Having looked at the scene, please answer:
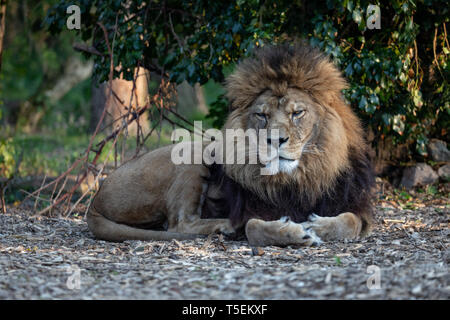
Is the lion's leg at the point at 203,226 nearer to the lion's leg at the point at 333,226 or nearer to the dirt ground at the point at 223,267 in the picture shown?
the dirt ground at the point at 223,267

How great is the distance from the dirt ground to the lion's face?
1.96 feet

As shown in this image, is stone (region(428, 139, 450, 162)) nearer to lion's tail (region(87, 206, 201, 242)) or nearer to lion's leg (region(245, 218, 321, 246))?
lion's leg (region(245, 218, 321, 246))

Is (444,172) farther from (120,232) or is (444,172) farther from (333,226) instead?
(120,232)

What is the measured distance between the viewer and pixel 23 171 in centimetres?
798

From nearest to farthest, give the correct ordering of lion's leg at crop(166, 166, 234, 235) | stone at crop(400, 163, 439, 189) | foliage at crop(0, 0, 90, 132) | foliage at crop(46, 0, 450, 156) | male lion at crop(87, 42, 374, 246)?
male lion at crop(87, 42, 374, 246)
lion's leg at crop(166, 166, 234, 235)
foliage at crop(46, 0, 450, 156)
stone at crop(400, 163, 439, 189)
foliage at crop(0, 0, 90, 132)

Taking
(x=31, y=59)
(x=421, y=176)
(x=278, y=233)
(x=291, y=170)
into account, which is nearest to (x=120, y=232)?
(x=278, y=233)

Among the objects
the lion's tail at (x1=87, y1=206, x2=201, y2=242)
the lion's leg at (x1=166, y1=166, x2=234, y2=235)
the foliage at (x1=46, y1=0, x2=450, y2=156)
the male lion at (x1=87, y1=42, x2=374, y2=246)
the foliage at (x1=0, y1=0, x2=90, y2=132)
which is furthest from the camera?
the foliage at (x1=0, y1=0, x2=90, y2=132)

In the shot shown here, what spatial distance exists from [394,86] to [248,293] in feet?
11.0

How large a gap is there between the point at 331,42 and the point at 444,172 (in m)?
2.19

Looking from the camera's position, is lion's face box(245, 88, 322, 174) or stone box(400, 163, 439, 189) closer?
lion's face box(245, 88, 322, 174)

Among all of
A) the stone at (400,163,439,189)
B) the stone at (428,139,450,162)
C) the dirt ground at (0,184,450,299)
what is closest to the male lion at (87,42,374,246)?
the dirt ground at (0,184,450,299)

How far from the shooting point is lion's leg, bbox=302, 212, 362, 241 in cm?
429

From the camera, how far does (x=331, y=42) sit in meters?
5.32

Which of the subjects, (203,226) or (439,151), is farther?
(439,151)
